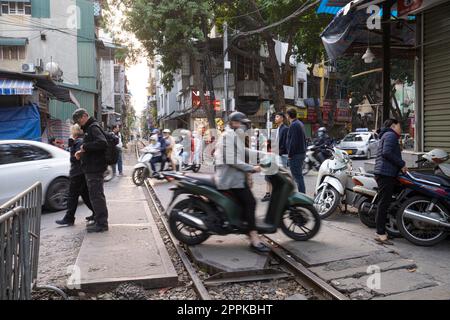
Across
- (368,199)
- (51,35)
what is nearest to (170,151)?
(368,199)

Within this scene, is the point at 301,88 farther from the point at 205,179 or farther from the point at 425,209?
the point at 205,179

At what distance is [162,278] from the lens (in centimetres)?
436

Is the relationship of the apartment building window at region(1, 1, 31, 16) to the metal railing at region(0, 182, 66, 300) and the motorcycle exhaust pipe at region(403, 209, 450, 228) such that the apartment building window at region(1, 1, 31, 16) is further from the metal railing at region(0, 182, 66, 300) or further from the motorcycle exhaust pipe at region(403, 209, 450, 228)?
the motorcycle exhaust pipe at region(403, 209, 450, 228)

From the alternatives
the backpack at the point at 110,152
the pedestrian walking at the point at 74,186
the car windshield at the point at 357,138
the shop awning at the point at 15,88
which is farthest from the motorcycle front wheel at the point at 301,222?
the car windshield at the point at 357,138

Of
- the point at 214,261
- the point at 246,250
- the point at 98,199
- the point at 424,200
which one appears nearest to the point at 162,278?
the point at 214,261

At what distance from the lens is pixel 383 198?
18.2ft

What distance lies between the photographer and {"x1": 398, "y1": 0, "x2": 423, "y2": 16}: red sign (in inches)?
295

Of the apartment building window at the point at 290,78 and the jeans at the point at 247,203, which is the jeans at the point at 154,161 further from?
the apartment building window at the point at 290,78

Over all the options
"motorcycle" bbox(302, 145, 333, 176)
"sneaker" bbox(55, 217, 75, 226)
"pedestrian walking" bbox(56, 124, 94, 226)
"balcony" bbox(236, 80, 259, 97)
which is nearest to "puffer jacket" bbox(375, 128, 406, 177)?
"pedestrian walking" bbox(56, 124, 94, 226)

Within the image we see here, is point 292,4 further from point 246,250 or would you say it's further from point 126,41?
point 246,250

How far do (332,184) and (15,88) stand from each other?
1038 cm

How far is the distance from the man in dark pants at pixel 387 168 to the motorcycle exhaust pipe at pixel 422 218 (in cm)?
28

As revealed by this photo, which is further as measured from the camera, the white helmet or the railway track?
the white helmet

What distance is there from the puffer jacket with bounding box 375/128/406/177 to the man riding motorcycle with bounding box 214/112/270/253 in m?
1.71
